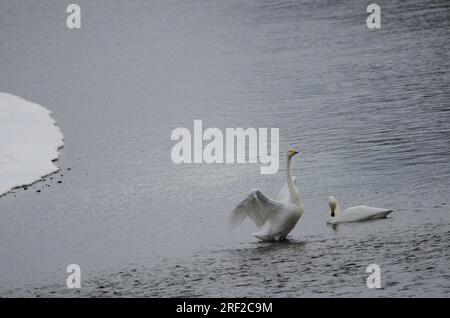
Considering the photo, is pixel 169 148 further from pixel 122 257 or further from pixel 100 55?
pixel 100 55

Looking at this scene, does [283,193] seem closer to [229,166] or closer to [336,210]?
[336,210]

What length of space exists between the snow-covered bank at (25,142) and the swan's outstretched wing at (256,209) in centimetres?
682

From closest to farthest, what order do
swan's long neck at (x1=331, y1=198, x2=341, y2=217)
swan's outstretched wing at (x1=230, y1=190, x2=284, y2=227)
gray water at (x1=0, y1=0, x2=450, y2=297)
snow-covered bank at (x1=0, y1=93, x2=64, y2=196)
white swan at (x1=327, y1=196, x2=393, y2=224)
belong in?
gray water at (x1=0, y1=0, x2=450, y2=297) → swan's outstretched wing at (x1=230, y1=190, x2=284, y2=227) → white swan at (x1=327, y1=196, x2=393, y2=224) → swan's long neck at (x1=331, y1=198, x2=341, y2=217) → snow-covered bank at (x1=0, y1=93, x2=64, y2=196)

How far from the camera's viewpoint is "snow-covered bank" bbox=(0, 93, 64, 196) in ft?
75.8

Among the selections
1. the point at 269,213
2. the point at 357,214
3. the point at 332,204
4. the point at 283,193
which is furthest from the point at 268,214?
the point at 357,214

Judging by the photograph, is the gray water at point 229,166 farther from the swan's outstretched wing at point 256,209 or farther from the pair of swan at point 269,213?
the swan's outstretched wing at point 256,209

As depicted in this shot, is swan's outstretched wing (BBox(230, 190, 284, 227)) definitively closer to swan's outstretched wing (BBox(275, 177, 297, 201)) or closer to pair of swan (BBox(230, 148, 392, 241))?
pair of swan (BBox(230, 148, 392, 241))

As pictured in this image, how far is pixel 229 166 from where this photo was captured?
22.9 m

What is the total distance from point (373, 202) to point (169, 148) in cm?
718

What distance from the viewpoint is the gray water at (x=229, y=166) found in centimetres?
1642

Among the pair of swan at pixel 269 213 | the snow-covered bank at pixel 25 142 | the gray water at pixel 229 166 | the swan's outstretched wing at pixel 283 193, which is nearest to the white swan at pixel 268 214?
the pair of swan at pixel 269 213

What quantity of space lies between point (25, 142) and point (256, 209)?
392 inches

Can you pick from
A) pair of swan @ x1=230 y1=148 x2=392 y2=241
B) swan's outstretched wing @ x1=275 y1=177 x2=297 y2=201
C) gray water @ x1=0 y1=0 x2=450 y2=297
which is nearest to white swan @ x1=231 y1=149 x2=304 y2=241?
pair of swan @ x1=230 y1=148 x2=392 y2=241

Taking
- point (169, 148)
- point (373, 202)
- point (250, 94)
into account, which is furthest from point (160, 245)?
point (250, 94)
